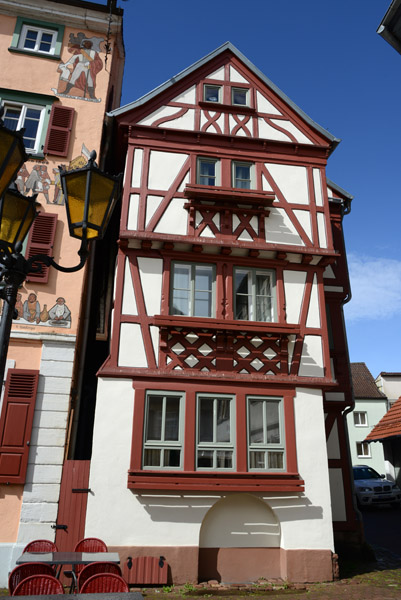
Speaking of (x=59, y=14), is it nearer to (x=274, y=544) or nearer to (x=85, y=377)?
(x=85, y=377)

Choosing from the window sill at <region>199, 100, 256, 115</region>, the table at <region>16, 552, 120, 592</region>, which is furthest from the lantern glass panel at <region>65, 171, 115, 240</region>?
the window sill at <region>199, 100, 256, 115</region>

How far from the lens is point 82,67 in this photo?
1352 cm

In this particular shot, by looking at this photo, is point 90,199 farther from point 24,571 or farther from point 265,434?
point 265,434

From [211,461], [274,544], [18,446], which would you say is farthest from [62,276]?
[274,544]

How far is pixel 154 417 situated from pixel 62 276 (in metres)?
3.99

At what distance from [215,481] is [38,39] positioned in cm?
1298

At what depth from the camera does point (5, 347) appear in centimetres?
429

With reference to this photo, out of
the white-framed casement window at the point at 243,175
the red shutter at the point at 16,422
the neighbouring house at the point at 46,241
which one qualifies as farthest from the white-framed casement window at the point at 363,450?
the red shutter at the point at 16,422

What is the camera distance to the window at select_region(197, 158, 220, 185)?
1250cm

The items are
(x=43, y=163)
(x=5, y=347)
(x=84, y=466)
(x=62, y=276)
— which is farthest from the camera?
(x=43, y=163)

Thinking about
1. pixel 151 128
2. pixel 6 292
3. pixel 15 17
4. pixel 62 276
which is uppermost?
pixel 15 17

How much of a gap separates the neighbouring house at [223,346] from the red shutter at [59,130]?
1263 mm

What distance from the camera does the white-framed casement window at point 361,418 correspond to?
32.5 metres

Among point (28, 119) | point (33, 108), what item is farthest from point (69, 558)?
point (33, 108)
